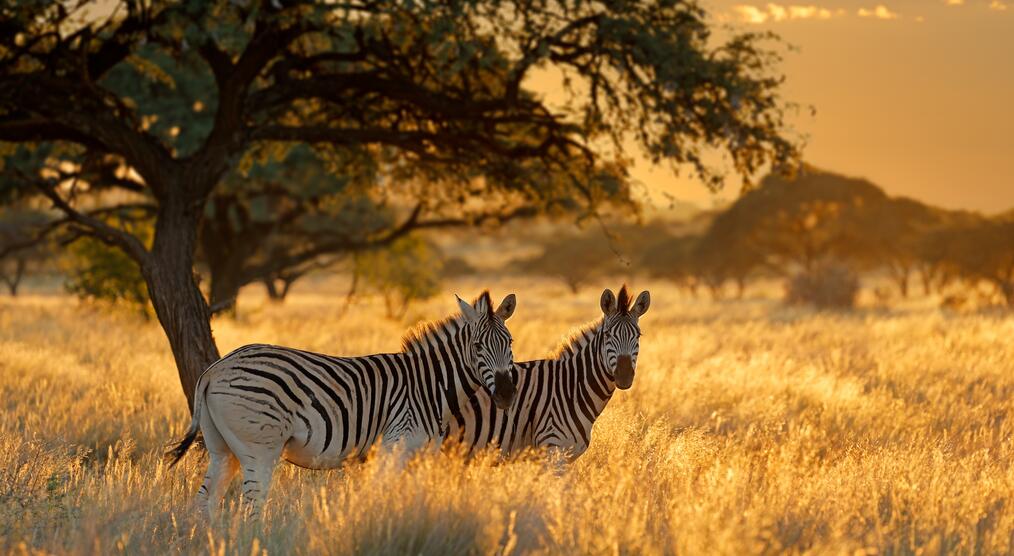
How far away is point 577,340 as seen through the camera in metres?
8.43

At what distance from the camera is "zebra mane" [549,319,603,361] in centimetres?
838

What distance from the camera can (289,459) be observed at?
707 centimetres

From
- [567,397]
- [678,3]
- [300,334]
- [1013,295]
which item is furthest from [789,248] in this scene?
[567,397]

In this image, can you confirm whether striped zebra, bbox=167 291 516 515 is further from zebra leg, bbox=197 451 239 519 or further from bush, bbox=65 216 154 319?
bush, bbox=65 216 154 319

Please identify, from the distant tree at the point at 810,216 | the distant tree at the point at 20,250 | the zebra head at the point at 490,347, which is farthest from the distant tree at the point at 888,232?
the zebra head at the point at 490,347

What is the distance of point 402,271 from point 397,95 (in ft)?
69.2

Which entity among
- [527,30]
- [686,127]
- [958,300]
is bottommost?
[958,300]

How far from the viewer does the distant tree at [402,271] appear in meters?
32.2

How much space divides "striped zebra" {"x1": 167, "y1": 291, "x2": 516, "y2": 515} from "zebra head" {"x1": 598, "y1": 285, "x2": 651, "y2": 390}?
3.02 ft

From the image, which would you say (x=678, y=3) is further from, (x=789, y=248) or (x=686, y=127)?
(x=789, y=248)

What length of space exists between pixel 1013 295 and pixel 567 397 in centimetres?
4006

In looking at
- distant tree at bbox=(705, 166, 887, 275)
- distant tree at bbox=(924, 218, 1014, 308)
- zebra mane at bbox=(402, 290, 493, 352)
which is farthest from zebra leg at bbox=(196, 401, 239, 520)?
distant tree at bbox=(705, 166, 887, 275)

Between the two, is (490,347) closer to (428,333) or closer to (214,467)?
(428,333)

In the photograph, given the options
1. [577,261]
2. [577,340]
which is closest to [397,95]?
[577,340]
